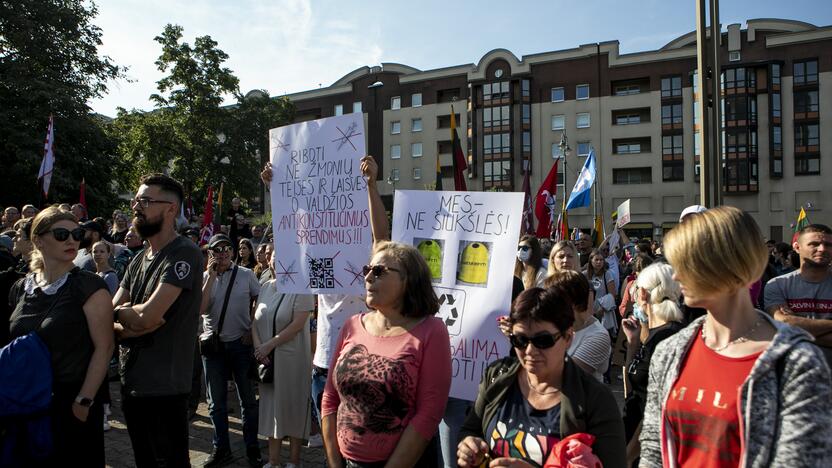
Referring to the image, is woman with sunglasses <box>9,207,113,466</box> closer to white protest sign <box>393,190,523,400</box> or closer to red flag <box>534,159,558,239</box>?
white protest sign <box>393,190,523,400</box>

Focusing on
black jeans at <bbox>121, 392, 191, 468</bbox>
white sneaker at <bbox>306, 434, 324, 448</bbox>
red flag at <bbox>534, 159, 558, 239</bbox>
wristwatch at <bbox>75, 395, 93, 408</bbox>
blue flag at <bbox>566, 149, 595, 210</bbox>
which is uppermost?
blue flag at <bbox>566, 149, 595, 210</bbox>

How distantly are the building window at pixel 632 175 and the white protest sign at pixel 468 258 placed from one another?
52650 millimetres

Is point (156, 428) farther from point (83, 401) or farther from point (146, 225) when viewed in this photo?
point (146, 225)

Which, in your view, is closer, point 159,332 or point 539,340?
point 539,340

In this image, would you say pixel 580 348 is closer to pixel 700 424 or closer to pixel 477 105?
pixel 700 424

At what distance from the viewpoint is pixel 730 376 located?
1867 mm

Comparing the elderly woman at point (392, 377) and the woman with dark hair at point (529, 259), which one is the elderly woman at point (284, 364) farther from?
the elderly woman at point (392, 377)

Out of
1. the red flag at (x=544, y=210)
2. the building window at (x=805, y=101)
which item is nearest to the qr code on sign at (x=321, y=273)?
the red flag at (x=544, y=210)

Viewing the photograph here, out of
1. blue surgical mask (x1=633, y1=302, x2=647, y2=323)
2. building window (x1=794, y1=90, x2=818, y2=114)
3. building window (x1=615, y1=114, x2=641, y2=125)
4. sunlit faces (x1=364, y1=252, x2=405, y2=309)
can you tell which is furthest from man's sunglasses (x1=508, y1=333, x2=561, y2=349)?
building window (x1=794, y1=90, x2=818, y2=114)

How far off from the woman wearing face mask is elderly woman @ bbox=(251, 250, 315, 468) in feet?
9.01

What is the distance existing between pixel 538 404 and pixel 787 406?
37.1 inches

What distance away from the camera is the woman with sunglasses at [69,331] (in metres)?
3.35

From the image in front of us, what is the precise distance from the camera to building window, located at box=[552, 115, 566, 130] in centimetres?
5438

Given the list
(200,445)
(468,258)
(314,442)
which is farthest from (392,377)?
(200,445)
